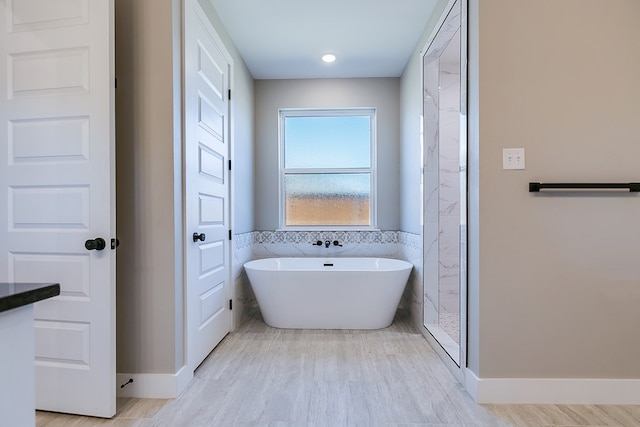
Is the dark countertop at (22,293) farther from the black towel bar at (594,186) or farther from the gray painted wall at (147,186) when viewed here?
the black towel bar at (594,186)

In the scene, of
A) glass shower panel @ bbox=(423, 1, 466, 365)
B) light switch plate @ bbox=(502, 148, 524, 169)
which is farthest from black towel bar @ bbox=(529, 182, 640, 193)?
glass shower panel @ bbox=(423, 1, 466, 365)

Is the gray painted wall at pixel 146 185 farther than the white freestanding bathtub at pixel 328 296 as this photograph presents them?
No

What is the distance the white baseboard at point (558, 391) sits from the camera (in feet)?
5.75

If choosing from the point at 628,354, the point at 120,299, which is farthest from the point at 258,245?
the point at 628,354

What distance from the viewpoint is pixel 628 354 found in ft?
5.74

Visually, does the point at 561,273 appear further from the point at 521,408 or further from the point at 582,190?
the point at 521,408

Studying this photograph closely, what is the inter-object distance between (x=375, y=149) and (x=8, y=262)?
3.15m

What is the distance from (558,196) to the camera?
176 centimetres

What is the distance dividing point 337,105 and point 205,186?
201 cm

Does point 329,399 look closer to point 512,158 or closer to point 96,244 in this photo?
point 96,244

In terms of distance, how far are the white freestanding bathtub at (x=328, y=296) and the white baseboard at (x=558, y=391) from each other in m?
1.13

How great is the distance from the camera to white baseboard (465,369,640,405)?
175cm

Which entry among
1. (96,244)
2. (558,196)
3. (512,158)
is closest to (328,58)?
(512,158)

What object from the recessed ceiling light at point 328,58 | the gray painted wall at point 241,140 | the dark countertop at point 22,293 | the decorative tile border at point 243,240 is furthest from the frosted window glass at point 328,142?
the dark countertop at point 22,293
